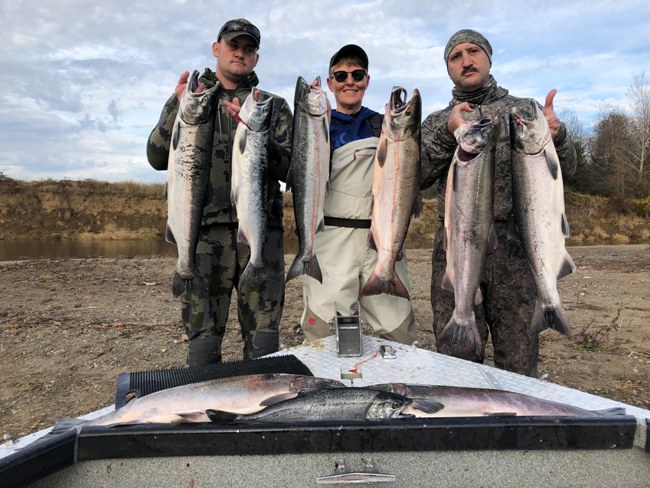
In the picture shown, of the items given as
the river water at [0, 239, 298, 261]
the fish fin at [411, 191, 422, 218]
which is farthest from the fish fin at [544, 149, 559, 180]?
→ the river water at [0, 239, 298, 261]

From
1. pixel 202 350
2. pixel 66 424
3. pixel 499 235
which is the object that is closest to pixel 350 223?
pixel 499 235

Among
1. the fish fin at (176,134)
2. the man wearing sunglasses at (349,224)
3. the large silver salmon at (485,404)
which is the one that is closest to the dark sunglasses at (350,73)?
the man wearing sunglasses at (349,224)

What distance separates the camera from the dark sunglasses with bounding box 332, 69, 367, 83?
191 inches

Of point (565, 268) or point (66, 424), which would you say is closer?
point (66, 424)

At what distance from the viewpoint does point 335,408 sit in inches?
107

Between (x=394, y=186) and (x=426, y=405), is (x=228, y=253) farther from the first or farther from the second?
(x=426, y=405)

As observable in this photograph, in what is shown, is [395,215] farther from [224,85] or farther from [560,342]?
[560,342]

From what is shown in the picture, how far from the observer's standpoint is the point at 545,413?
285cm

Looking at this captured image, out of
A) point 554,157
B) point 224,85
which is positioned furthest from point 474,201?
point 224,85

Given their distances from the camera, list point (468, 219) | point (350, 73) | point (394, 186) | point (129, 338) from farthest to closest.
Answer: point (129, 338)
point (350, 73)
point (394, 186)
point (468, 219)

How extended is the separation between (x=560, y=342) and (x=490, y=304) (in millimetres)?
3852

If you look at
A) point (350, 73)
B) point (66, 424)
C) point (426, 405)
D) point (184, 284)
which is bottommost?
point (66, 424)

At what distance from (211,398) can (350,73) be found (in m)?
3.19

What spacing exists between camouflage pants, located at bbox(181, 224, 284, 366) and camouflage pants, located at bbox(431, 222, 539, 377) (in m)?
1.45
